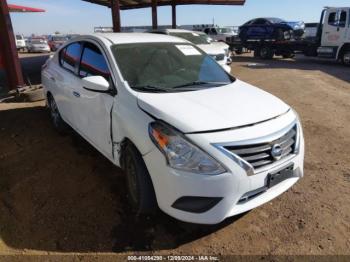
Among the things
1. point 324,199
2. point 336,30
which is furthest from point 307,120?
point 336,30

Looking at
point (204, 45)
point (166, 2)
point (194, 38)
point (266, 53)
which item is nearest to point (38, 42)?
point (166, 2)

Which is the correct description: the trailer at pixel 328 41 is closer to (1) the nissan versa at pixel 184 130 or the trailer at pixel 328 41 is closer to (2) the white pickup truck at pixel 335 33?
(2) the white pickup truck at pixel 335 33

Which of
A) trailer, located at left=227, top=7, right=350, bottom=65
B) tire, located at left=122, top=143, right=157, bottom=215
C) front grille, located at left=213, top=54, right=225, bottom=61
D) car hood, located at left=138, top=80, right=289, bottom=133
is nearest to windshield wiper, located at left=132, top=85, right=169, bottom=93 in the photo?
car hood, located at left=138, top=80, right=289, bottom=133

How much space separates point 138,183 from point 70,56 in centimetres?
259

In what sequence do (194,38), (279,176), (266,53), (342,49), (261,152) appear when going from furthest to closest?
(266,53) < (342,49) < (194,38) < (279,176) < (261,152)

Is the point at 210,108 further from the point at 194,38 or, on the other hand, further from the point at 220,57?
the point at 194,38

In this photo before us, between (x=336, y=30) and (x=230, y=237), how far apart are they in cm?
1604

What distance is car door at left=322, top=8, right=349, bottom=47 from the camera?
15.3 meters

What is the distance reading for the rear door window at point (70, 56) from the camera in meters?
4.25

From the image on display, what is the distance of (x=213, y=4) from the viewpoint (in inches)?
781

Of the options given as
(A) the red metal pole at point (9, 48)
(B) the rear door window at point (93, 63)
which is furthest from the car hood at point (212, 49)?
(B) the rear door window at point (93, 63)

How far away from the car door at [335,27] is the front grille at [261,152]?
15.3 metres

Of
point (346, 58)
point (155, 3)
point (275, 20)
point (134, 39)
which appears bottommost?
point (346, 58)

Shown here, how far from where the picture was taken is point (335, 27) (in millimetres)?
15742
